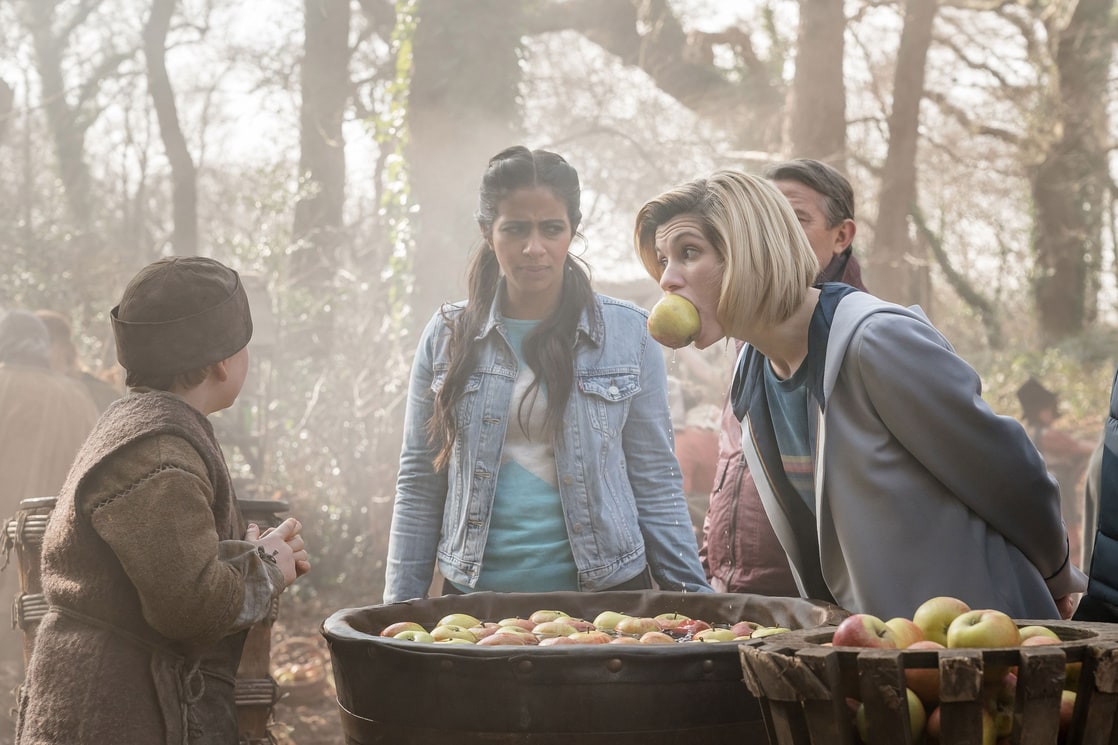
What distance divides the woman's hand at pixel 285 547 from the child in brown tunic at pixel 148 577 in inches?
2.1

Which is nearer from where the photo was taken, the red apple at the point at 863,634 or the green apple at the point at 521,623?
the red apple at the point at 863,634

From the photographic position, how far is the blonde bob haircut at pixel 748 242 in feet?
8.59

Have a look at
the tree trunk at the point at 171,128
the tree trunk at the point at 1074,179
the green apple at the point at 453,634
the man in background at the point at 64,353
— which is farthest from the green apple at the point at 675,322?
the tree trunk at the point at 1074,179

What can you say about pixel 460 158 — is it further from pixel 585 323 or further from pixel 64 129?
pixel 64 129

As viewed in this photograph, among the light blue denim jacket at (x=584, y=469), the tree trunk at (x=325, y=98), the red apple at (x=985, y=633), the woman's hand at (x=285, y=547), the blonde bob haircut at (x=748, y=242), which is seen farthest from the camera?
the tree trunk at (x=325, y=98)

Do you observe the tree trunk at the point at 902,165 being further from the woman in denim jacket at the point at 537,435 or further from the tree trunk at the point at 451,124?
the woman in denim jacket at the point at 537,435

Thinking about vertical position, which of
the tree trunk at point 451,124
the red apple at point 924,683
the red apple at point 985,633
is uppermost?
the tree trunk at point 451,124

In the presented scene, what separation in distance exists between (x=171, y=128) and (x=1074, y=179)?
15.5 metres

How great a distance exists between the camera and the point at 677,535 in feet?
11.5

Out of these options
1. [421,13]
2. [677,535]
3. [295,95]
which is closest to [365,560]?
[421,13]

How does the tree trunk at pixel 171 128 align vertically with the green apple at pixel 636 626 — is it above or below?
above

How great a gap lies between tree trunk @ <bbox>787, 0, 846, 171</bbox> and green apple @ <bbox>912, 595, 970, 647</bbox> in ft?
32.7

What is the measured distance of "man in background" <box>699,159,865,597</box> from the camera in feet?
11.7

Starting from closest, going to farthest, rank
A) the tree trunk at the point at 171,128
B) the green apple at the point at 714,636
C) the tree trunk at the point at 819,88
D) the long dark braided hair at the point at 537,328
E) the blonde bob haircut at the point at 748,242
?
the green apple at the point at 714,636
the blonde bob haircut at the point at 748,242
the long dark braided hair at the point at 537,328
the tree trunk at the point at 819,88
the tree trunk at the point at 171,128
